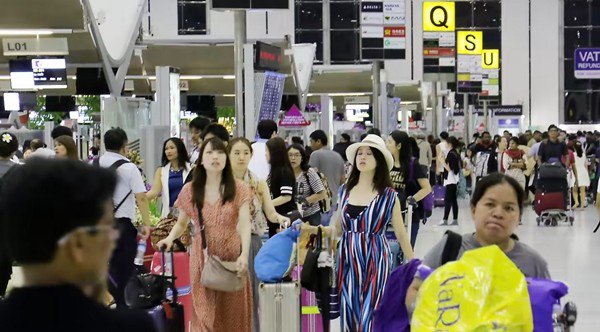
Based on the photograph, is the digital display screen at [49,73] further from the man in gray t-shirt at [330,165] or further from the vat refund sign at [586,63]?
the vat refund sign at [586,63]

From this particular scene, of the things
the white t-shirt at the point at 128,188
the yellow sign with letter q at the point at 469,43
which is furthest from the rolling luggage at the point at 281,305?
the yellow sign with letter q at the point at 469,43

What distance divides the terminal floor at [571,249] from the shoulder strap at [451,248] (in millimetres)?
3274

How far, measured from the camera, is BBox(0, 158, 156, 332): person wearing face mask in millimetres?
2180

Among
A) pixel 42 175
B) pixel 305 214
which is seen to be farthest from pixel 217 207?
pixel 42 175

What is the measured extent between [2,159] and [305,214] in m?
3.31

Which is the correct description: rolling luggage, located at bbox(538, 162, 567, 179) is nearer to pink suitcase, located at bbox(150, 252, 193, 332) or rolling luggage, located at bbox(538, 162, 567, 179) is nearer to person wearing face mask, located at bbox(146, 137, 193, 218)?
person wearing face mask, located at bbox(146, 137, 193, 218)

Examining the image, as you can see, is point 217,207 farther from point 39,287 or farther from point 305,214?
point 39,287

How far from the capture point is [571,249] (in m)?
17.0

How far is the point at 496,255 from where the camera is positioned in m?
3.93

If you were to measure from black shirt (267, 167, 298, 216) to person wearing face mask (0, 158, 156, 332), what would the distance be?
816 centimetres

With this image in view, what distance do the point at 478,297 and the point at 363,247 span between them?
3741 millimetres

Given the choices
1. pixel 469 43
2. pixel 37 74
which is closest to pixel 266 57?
pixel 37 74

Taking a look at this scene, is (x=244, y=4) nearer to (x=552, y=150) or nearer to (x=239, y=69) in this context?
(x=239, y=69)

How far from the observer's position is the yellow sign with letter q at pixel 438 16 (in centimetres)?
3528
